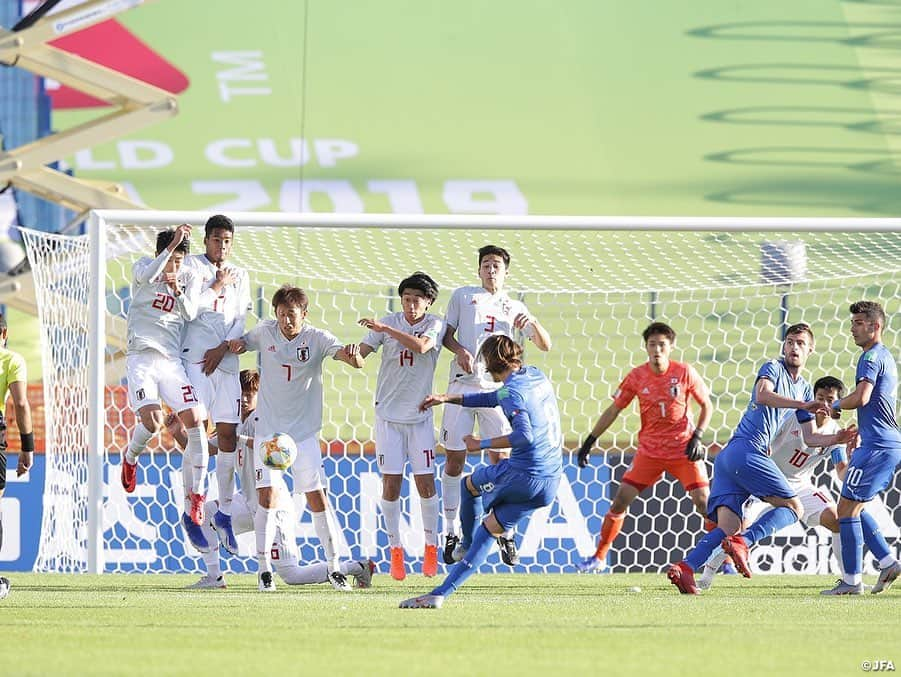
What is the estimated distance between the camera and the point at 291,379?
9.44 m

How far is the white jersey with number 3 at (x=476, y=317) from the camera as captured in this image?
10.3 metres

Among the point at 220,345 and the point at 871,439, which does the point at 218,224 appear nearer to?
the point at 220,345

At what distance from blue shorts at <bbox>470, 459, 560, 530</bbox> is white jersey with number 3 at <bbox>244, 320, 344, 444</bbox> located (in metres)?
2.01

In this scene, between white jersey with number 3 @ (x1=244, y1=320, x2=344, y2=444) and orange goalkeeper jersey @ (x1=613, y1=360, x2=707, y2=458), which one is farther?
orange goalkeeper jersey @ (x1=613, y1=360, x2=707, y2=458)

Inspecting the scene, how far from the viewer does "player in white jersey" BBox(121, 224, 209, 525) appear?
9.77 meters

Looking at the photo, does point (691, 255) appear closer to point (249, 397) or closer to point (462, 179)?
point (462, 179)

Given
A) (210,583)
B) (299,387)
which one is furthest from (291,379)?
(210,583)

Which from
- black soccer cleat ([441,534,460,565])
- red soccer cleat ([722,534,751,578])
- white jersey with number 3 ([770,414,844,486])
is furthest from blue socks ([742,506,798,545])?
black soccer cleat ([441,534,460,565])

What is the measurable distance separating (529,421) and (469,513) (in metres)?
1.97

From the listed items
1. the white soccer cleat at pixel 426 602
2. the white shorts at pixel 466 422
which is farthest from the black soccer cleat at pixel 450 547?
the white soccer cleat at pixel 426 602

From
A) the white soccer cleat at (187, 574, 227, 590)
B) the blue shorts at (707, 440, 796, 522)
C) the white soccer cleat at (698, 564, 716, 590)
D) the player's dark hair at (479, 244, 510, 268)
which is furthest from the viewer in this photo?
the player's dark hair at (479, 244, 510, 268)

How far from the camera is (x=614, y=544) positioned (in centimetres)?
1198

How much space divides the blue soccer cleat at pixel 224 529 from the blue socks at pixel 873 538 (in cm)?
410

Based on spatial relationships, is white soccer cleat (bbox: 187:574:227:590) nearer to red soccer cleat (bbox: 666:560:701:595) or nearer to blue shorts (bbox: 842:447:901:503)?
red soccer cleat (bbox: 666:560:701:595)
